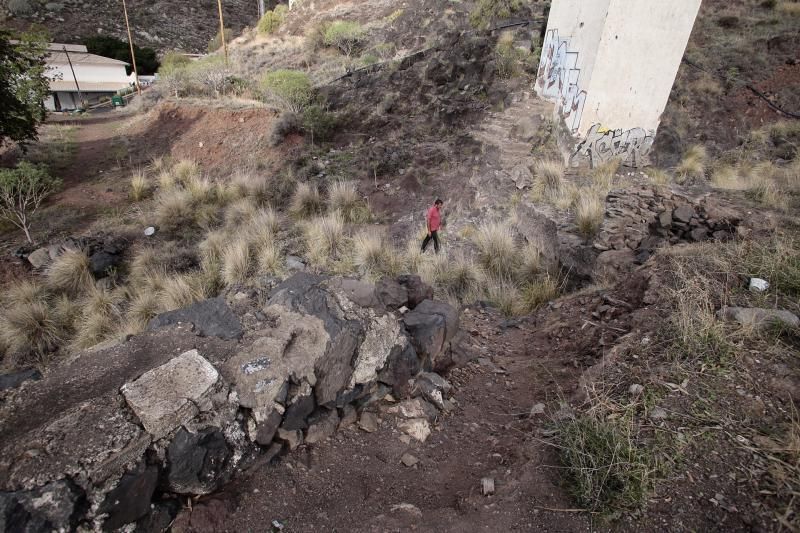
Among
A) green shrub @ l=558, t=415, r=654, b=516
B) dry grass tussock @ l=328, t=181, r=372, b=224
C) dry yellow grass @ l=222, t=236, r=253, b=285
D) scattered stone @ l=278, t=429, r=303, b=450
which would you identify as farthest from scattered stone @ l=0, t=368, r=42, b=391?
dry grass tussock @ l=328, t=181, r=372, b=224

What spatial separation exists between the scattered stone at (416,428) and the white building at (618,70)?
816 centimetres

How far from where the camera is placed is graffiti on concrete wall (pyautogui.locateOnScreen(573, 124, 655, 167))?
8930 mm

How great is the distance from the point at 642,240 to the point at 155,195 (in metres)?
11.2

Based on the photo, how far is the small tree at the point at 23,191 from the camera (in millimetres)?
8461

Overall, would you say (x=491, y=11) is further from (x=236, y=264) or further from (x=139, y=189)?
(x=236, y=264)

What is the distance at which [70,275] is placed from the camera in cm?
685

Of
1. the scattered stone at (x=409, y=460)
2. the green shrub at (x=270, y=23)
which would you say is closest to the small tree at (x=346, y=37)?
the green shrub at (x=270, y=23)

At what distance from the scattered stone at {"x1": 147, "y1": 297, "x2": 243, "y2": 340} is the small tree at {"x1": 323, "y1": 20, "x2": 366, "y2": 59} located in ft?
62.7

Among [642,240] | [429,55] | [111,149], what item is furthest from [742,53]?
[111,149]

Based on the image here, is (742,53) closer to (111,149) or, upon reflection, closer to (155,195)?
(155,195)

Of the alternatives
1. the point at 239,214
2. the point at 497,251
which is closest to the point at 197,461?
the point at 497,251

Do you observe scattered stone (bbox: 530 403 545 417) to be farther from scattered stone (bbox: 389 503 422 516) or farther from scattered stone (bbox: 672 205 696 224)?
scattered stone (bbox: 672 205 696 224)

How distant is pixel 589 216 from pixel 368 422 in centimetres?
527

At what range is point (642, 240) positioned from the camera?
5902 mm
